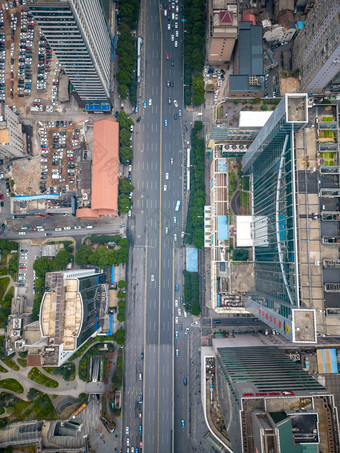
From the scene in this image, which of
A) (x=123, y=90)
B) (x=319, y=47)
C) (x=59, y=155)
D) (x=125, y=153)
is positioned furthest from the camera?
(x=59, y=155)

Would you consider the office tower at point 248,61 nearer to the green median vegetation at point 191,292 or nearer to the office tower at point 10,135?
the green median vegetation at point 191,292

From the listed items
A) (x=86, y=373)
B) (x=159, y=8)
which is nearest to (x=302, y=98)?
(x=159, y=8)

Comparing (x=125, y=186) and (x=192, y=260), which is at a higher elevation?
(x=125, y=186)

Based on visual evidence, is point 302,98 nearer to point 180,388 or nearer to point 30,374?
point 180,388

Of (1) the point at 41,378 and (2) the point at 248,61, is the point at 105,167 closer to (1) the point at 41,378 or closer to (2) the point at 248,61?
(2) the point at 248,61

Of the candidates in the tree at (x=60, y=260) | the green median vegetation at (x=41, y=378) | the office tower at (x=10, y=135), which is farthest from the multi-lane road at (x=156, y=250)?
the office tower at (x=10, y=135)

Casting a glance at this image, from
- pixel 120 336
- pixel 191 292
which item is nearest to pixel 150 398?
pixel 120 336

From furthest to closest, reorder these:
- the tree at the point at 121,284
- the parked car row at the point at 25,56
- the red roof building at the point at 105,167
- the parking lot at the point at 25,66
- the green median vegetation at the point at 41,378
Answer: the parked car row at the point at 25,56 < the parking lot at the point at 25,66 < the red roof building at the point at 105,167 < the tree at the point at 121,284 < the green median vegetation at the point at 41,378
